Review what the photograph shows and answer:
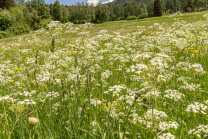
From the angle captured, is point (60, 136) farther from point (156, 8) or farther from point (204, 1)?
point (204, 1)

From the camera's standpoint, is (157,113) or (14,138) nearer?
(157,113)

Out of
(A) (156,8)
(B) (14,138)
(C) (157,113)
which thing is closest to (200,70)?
(C) (157,113)

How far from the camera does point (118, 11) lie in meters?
131

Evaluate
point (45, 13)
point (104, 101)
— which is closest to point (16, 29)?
point (104, 101)

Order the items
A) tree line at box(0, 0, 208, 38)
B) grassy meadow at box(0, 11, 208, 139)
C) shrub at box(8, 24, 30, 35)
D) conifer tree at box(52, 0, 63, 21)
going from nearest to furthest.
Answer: grassy meadow at box(0, 11, 208, 139) → shrub at box(8, 24, 30, 35) → tree line at box(0, 0, 208, 38) → conifer tree at box(52, 0, 63, 21)

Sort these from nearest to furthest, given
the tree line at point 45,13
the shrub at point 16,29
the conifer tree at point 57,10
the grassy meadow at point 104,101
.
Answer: the grassy meadow at point 104,101, the shrub at point 16,29, the tree line at point 45,13, the conifer tree at point 57,10

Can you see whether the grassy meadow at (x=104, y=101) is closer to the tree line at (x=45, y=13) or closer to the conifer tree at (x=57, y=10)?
the tree line at (x=45, y=13)

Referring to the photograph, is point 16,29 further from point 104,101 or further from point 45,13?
point 45,13

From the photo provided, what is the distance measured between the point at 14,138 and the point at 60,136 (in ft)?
2.17

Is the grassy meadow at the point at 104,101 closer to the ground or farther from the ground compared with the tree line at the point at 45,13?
closer to the ground

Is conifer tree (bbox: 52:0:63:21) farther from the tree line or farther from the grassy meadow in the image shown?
the grassy meadow

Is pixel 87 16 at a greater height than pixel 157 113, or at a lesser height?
greater

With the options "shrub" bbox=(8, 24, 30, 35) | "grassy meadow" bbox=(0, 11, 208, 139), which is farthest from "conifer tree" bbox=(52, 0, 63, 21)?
"grassy meadow" bbox=(0, 11, 208, 139)

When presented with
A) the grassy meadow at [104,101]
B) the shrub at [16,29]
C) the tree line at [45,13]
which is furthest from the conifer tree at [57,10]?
the grassy meadow at [104,101]
